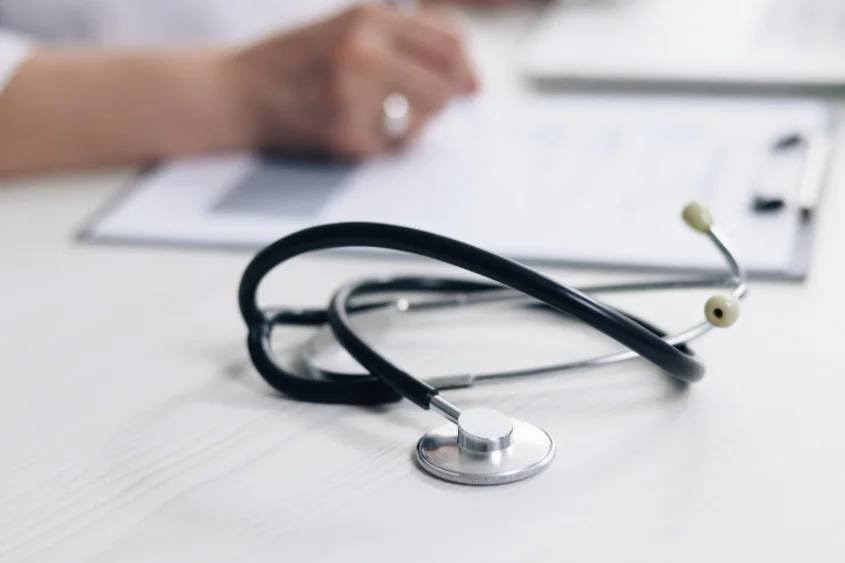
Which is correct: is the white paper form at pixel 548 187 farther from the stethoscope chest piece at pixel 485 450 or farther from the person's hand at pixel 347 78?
the stethoscope chest piece at pixel 485 450

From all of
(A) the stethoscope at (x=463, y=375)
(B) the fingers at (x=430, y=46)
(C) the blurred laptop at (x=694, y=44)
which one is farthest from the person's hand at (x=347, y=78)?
(A) the stethoscope at (x=463, y=375)

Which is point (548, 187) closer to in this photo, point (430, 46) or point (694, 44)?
point (430, 46)

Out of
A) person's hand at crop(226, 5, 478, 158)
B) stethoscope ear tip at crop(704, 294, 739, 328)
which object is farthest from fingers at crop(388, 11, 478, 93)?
stethoscope ear tip at crop(704, 294, 739, 328)

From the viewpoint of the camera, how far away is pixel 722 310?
431 millimetres

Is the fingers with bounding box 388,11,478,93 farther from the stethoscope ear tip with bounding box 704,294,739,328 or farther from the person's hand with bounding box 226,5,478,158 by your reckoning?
the stethoscope ear tip with bounding box 704,294,739,328

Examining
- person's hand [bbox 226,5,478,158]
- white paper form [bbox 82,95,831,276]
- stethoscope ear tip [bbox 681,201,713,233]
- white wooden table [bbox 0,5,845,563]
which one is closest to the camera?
white wooden table [bbox 0,5,845,563]

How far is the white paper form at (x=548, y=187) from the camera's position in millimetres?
595

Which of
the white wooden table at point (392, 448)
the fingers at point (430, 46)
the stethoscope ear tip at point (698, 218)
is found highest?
the fingers at point (430, 46)

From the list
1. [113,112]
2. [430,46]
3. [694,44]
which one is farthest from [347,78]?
[694,44]

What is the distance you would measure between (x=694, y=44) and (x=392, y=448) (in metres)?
0.63

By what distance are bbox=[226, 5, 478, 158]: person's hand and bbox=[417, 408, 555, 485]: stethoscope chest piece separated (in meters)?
0.38

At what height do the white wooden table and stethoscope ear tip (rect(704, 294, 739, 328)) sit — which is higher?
stethoscope ear tip (rect(704, 294, 739, 328))

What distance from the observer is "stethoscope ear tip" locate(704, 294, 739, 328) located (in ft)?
1.41

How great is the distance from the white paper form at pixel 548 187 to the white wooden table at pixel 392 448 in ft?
0.16
